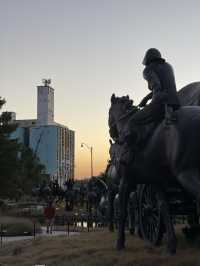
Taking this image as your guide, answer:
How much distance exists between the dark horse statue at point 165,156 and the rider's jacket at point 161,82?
29cm

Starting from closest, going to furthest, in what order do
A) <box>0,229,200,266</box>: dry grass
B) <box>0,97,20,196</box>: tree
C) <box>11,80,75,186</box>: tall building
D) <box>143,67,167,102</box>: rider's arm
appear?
<box>0,229,200,266</box>: dry grass < <box>143,67,167,102</box>: rider's arm < <box>0,97,20,196</box>: tree < <box>11,80,75,186</box>: tall building

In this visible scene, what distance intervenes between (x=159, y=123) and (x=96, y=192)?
2003 centimetres

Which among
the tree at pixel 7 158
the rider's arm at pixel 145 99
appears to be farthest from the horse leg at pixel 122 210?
the tree at pixel 7 158

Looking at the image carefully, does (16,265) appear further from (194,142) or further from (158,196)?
(194,142)

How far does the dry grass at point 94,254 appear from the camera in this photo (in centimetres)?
917

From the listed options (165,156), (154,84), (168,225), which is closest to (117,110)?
(154,84)

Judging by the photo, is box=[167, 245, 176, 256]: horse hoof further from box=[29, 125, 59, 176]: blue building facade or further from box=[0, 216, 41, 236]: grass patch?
box=[29, 125, 59, 176]: blue building facade

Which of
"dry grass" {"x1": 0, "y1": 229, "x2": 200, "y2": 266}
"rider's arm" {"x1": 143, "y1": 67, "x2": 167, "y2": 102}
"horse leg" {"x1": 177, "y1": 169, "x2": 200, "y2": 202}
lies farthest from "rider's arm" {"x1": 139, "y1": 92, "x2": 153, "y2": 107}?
"dry grass" {"x1": 0, "y1": 229, "x2": 200, "y2": 266}

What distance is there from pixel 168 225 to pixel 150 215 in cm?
139

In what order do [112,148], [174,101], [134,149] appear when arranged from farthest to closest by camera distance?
[112,148]
[134,149]
[174,101]

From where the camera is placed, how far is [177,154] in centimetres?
884

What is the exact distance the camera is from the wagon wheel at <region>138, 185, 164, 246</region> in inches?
420

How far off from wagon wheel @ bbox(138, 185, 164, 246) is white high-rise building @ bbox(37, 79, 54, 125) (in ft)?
340

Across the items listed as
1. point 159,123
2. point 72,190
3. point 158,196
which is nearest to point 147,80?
point 159,123
